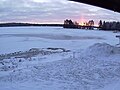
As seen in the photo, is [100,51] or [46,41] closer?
[100,51]

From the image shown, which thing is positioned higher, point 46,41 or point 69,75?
point 69,75

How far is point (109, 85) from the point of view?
36.5 ft

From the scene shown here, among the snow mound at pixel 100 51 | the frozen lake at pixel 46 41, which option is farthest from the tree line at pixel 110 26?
the snow mound at pixel 100 51

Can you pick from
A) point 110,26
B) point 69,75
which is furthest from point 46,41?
point 110,26

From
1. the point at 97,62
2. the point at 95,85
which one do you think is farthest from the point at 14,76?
the point at 97,62

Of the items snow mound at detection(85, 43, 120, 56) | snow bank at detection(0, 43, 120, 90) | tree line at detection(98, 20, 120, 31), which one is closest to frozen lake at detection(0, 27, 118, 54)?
snow mound at detection(85, 43, 120, 56)

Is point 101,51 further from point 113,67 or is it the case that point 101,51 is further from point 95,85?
point 95,85

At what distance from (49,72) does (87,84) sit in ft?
9.14

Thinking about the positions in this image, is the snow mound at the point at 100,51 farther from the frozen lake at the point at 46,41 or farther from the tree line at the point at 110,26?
the tree line at the point at 110,26

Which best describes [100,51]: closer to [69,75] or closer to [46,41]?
[69,75]

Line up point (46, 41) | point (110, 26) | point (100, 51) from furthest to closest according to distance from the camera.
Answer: point (110, 26)
point (46, 41)
point (100, 51)

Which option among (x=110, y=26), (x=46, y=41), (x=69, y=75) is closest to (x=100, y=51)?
(x=69, y=75)

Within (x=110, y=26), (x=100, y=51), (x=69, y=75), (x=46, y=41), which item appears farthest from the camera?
(x=110, y=26)

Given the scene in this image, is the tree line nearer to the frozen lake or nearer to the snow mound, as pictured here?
the frozen lake
